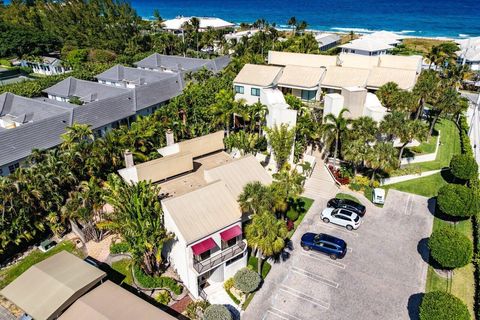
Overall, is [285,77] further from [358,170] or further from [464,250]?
[464,250]

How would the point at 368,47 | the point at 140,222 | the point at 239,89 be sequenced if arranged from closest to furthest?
the point at 140,222 → the point at 239,89 → the point at 368,47

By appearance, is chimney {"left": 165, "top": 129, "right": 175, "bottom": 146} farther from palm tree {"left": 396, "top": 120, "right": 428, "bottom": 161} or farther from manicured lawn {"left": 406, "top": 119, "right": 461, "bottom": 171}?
manicured lawn {"left": 406, "top": 119, "right": 461, "bottom": 171}

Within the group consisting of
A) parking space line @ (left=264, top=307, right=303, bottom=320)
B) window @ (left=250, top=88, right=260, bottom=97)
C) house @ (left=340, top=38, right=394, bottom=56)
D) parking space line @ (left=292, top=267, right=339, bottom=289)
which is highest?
house @ (left=340, top=38, right=394, bottom=56)

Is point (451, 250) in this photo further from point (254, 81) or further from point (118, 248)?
point (254, 81)

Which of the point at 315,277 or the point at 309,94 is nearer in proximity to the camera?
the point at 315,277

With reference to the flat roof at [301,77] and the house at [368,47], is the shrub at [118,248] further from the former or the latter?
the house at [368,47]

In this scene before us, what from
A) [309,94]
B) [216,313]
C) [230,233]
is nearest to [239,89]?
[309,94]

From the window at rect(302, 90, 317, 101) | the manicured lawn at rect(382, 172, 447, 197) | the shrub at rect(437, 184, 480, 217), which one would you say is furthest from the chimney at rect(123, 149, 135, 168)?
the shrub at rect(437, 184, 480, 217)
